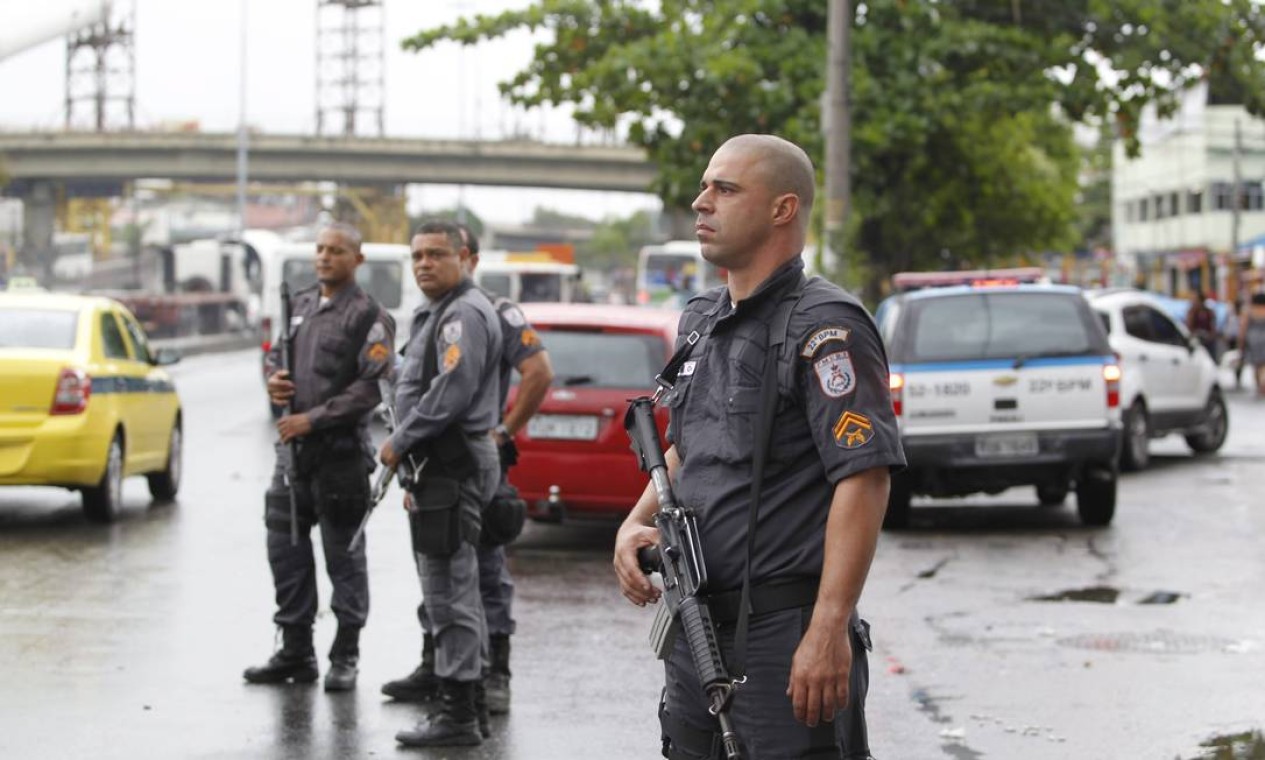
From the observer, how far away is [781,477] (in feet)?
13.9

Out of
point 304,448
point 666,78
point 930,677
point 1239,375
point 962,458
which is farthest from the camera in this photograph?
point 1239,375

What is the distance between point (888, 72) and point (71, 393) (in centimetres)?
1542

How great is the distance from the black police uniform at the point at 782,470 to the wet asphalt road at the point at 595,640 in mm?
3131

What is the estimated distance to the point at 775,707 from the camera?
420 cm

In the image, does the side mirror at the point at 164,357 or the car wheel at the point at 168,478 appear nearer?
the side mirror at the point at 164,357

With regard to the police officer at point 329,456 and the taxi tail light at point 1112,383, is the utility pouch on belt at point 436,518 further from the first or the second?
the taxi tail light at point 1112,383

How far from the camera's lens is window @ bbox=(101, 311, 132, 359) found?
1432 cm

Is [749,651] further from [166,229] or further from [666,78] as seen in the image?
[166,229]

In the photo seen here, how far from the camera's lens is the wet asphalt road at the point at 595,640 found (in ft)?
24.8

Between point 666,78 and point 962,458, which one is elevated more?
point 666,78

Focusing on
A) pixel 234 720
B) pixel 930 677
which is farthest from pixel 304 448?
pixel 930 677

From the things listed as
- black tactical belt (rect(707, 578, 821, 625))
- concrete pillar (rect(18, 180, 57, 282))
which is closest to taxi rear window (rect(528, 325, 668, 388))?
black tactical belt (rect(707, 578, 821, 625))

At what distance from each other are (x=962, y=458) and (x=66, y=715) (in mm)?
7804

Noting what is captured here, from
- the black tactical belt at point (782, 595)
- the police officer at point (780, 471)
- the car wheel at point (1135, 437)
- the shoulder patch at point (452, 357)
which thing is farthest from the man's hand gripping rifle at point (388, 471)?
the car wheel at point (1135, 437)
